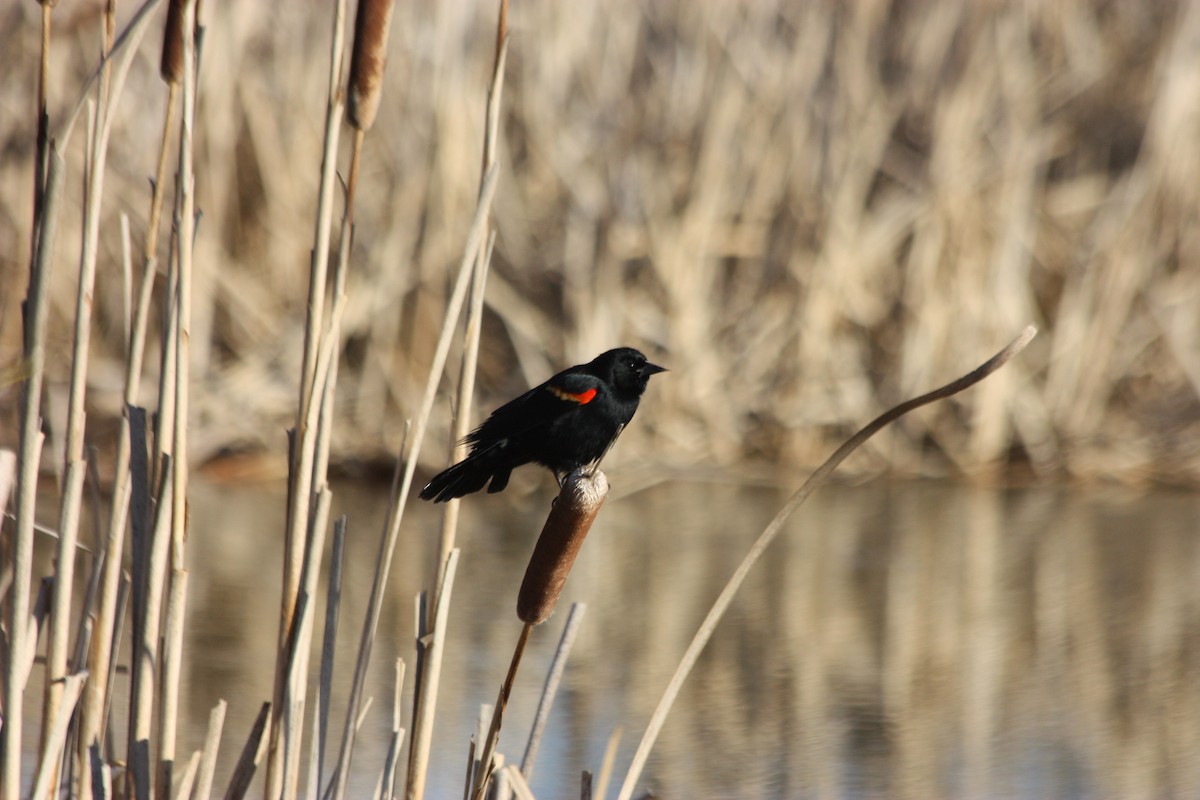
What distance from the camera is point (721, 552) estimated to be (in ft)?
13.9

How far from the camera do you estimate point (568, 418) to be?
248 cm

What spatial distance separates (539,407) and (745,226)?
2948 mm

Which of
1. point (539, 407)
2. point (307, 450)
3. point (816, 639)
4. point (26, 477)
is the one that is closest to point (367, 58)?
point (307, 450)

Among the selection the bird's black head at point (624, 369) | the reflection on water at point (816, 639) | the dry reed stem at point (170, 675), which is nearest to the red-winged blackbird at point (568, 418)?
the bird's black head at point (624, 369)

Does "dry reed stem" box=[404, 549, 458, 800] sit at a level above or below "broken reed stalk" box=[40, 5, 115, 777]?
below

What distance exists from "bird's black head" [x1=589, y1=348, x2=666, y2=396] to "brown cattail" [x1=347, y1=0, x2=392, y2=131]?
1.19 meters

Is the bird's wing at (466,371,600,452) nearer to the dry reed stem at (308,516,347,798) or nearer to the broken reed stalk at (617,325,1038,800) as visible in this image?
the dry reed stem at (308,516,347,798)

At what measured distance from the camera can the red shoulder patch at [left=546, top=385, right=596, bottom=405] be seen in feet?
8.12

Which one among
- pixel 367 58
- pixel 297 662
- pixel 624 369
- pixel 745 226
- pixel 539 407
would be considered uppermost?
pixel 745 226

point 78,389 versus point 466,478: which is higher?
point 466,478

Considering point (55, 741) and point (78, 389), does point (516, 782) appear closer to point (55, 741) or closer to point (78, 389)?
point (55, 741)

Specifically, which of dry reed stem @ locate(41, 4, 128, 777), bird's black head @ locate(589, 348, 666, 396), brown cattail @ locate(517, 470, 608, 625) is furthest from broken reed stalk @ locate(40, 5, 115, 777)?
bird's black head @ locate(589, 348, 666, 396)

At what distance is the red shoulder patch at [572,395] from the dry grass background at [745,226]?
2487mm

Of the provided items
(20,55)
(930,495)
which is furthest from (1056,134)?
(20,55)
